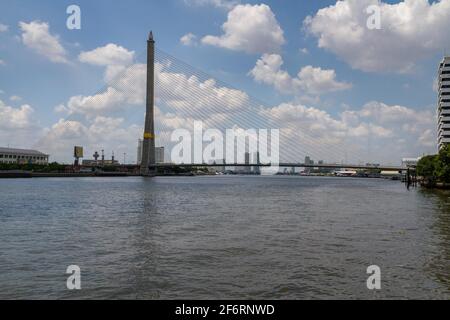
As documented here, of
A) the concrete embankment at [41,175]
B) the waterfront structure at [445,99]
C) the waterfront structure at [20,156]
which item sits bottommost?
the concrete embankment at [41,175]

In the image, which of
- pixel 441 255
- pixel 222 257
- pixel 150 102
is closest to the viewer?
pixel 222 257

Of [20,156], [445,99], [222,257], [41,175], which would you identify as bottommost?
[222,257]

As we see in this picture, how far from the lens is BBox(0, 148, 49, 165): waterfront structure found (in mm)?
172375

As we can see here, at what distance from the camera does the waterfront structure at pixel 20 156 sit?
17238cm

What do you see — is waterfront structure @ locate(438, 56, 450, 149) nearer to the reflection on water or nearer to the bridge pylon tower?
the bridge pylon tower

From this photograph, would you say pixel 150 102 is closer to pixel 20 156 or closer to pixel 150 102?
pixel 150 102

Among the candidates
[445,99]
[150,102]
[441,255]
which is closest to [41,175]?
[150,102]

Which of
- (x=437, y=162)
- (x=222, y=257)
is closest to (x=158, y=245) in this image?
(x=222, y=257)

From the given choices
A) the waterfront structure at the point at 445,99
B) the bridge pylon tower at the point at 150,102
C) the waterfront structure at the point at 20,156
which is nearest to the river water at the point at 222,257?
the bridge pylon tower at the point at 150,102

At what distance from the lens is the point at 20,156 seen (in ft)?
594

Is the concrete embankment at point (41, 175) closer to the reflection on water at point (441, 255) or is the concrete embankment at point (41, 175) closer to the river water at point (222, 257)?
the river water at point (222, 257)

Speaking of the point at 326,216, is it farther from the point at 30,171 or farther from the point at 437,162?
the point at 30,171

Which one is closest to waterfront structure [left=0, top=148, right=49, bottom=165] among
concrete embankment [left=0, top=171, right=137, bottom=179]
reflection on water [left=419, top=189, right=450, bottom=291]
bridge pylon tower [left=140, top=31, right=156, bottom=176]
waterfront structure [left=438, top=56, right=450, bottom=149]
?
concrete embankment [left=0, top=171, right=137, bottom=179]
